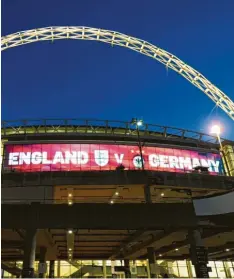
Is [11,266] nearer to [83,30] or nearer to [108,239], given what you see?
[108,239]

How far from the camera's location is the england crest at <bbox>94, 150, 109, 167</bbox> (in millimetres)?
51594

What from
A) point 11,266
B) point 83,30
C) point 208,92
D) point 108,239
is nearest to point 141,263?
point 11,266

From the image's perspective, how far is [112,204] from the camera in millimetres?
22953

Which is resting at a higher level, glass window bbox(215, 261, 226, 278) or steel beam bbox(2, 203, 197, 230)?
steel beam bbox(2, 203, 197, 230)

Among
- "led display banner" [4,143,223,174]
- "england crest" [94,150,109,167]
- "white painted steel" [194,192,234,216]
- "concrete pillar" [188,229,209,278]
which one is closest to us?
"concrete pillar" [188,229,209,278]

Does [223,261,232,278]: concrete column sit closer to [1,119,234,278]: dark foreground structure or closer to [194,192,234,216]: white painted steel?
[1,119,234,278]: dark foreground structure

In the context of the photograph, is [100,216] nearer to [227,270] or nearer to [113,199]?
[113,199]

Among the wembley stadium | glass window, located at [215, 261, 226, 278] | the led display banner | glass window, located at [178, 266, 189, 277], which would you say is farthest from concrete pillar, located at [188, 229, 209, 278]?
glass window, located at [215, 261, 226, 278]

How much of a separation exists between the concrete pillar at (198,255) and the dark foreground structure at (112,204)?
79 mm

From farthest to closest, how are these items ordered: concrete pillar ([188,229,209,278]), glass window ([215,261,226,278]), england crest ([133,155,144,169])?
glass window ([215,261,226,278]) → england crest ([133,155,144,169]) → concrete pillar ([188,229,209,278])

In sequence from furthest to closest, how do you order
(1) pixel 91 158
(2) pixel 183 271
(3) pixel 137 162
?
(2) pixel 183 271 → (3) pixel 137 162 → (1) pixel 91 158

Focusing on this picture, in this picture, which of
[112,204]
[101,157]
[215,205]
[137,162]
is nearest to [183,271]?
[137,162]

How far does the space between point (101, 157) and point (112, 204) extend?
29.3 meters

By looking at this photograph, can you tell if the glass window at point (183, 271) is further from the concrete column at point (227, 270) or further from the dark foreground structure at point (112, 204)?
the concrete column at point (227, 270)
